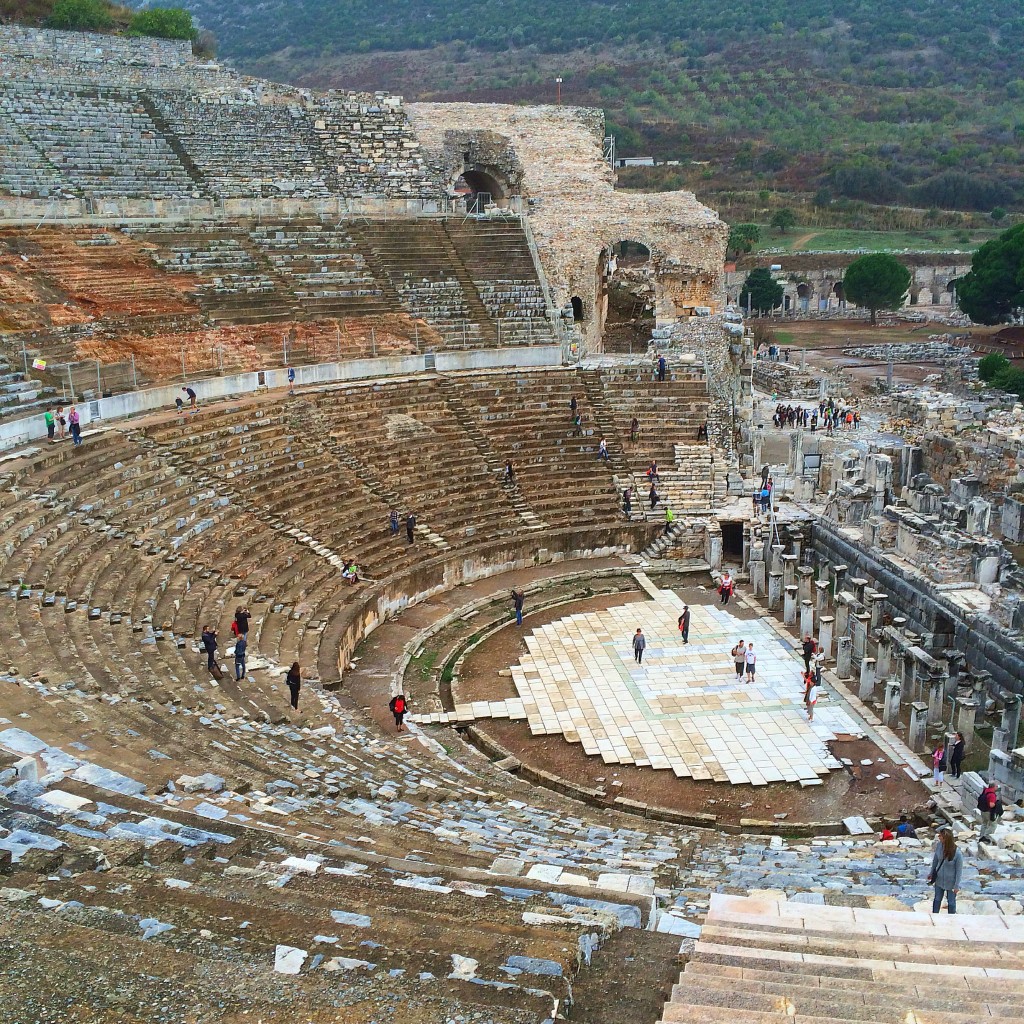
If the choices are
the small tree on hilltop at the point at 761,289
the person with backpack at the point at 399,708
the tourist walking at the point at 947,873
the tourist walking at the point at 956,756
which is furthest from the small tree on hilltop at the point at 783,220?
the tourist walking at the point at 947,873

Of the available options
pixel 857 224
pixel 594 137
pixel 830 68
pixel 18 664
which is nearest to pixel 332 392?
pixel 18 664

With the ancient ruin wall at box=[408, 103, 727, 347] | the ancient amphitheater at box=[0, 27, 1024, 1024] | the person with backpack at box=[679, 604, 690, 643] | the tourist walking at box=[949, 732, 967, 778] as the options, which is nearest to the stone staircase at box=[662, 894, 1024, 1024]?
the ancient amphitheater at box=[0, 27, 1024, 1024]

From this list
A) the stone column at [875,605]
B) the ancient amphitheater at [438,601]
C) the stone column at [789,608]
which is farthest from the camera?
the stone column at [789,608]

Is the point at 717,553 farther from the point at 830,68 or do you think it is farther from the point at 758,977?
the point at 830,68

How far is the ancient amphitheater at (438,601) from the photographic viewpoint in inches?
285

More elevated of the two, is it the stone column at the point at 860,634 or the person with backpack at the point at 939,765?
→ the stone column at the point at 860,634

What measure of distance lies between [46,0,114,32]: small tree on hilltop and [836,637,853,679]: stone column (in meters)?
39.7

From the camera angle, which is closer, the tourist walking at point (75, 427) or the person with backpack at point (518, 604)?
the tourist walking at point (75, 427)

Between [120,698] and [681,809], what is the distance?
7.37 m

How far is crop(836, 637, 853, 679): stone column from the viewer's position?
1869 cm

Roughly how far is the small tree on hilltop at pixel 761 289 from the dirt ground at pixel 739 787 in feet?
170

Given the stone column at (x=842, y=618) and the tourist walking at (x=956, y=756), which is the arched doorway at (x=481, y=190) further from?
the tourist walking at (x=956, y=756)

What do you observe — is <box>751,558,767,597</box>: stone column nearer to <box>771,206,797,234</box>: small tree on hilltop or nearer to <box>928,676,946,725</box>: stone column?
<box>928,676,946,725</box>: stone column

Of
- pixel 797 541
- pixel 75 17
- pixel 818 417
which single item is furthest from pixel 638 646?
pixel 75 17
